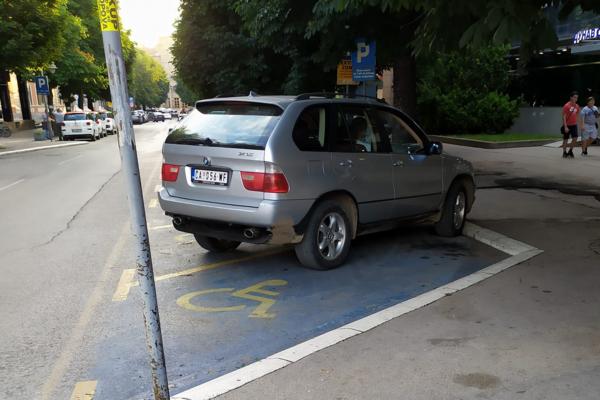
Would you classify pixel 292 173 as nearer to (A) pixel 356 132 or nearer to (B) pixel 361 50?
(A) pixel 356 132

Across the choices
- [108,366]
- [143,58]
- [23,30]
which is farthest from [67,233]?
[143,58]

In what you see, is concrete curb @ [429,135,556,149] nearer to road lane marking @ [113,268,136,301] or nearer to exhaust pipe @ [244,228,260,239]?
exhaust pipe @ [244,228,260,239]

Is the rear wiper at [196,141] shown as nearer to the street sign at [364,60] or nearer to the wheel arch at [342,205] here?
the wheel arch at [342,205]

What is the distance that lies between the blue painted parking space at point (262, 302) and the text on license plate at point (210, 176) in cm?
101

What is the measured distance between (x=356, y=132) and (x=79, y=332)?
3453 mm

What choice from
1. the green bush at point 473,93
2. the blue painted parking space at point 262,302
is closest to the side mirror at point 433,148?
the blue painted parking space at point 262,302

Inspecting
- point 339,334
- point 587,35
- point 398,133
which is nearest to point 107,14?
point 339,334

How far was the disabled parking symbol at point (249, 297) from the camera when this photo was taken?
4.74 metres

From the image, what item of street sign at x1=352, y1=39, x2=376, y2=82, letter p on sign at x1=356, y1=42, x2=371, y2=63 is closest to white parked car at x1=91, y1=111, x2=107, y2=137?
street sign at x1=352, y1=39, x2=376, y2=82

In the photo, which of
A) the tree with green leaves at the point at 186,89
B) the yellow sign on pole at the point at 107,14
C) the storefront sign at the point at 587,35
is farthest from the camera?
the tree with green leaves at the point at 186,89

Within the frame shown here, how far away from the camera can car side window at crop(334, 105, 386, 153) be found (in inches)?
231

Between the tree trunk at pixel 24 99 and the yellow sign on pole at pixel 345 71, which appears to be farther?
the tree trunk at pixel 24 99

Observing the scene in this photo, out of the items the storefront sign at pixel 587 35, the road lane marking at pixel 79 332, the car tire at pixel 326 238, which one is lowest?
the road lane marking at pixel 79 332

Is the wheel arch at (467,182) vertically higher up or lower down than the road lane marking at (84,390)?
higher up
